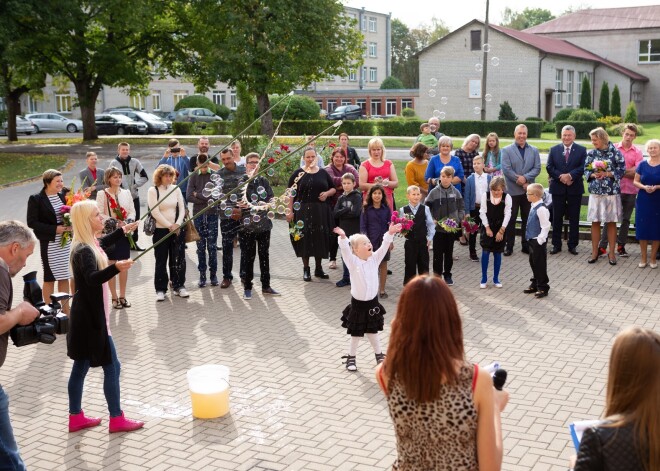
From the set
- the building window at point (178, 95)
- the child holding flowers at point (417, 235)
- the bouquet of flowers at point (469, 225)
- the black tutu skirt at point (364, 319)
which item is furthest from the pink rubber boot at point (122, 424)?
the building window at point (178, 95)

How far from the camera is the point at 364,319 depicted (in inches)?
334

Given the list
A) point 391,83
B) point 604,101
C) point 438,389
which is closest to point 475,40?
point 604,101

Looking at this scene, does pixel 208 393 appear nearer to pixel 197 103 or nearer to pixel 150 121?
pixel 150 121

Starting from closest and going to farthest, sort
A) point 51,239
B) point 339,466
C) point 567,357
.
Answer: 1. point 339,466
2. point 567,357
3. point 51,239

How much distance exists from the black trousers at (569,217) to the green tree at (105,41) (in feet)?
81.9

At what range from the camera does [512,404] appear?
745 centimetres

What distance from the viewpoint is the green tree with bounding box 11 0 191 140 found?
34.1 metres

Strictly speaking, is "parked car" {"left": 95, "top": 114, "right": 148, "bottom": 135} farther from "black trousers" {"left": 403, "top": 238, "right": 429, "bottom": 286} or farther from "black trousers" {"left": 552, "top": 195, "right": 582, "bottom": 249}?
"black trousers" {"left": 403, "top": 238, "right": 429, "bottom": 286}

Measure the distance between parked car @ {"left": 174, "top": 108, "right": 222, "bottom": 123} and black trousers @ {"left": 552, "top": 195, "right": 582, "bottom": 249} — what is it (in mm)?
41693

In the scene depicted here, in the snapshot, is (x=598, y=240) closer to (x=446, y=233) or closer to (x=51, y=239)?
(x=446, y=233)

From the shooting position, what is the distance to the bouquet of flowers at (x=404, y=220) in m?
11.0

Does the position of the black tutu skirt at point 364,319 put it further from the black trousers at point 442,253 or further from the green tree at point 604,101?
the green tree at point 604,101

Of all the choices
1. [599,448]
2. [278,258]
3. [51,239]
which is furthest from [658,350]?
[278,258]

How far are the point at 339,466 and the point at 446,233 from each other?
21.3ft
